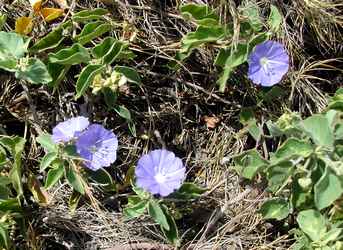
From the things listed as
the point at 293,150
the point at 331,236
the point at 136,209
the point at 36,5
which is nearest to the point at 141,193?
the point at 136,209

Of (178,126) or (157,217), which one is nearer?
(157,217)

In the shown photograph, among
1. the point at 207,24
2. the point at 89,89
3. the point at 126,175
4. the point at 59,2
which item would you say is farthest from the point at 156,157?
the point at 59,2

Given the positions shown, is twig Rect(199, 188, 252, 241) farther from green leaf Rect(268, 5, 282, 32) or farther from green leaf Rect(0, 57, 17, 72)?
green leaf Rect(0, 57, 17, 72)

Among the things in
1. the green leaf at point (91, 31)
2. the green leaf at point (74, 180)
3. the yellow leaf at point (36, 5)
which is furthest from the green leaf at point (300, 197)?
the yellow leaf at point (36, 5)

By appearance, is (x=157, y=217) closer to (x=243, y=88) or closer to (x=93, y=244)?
(x=93, y=244)

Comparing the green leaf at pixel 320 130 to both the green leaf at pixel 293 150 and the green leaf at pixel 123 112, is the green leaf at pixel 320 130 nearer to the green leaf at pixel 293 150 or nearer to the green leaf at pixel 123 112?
the green leaf at pixel 293 150

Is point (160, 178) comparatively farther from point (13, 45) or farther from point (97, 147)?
point (13, 45)
